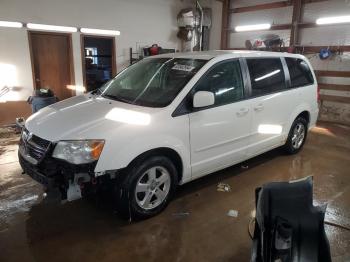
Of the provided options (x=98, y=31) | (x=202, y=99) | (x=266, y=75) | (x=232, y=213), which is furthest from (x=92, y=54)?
(x=232, y=213)

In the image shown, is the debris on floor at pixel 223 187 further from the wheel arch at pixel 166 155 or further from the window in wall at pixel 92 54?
the window in wall at pixel 92 54

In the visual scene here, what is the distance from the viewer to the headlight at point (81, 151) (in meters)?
2.23

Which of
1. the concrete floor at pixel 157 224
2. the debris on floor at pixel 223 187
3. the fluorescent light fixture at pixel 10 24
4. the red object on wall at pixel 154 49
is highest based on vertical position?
the fluorescent light fixture at pixel 10 24

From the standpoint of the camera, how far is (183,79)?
2.82 meters

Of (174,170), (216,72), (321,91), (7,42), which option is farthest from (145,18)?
(174,170)

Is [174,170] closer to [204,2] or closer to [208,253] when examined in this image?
[208,253]

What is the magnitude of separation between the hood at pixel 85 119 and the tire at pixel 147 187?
15.6 inches

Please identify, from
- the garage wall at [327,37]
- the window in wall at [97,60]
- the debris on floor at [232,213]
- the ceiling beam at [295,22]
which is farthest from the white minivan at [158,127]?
the ceiling beam at [295,22]

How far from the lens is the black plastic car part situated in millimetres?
1442

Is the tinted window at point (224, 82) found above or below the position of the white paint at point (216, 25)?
below

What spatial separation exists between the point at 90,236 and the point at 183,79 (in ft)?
5.53

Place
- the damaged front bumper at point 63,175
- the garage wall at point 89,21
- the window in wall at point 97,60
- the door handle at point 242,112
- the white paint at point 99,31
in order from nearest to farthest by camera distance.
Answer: the damaged front bumper at point 63,175
the door handle at point 242,112
the garage wall at point 89,21
the white paint at point 99,31
the window in wall at point 97,60

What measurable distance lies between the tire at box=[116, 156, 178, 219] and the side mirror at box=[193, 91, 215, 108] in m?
0.60

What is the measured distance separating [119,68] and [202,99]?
229 inches
